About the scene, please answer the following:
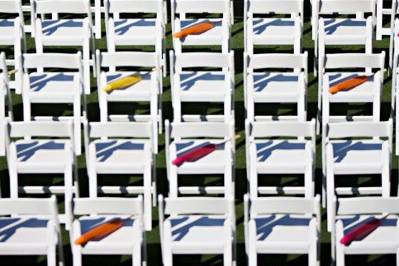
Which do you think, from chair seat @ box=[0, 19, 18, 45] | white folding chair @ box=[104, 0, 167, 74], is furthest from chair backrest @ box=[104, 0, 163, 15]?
chair seat @ box=[0, 19, 18, 45]

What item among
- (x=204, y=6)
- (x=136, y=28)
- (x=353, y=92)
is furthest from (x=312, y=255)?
(x=136, y=28)

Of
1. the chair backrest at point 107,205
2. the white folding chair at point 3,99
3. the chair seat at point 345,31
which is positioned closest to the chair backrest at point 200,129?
the chair backrest at point 107,205

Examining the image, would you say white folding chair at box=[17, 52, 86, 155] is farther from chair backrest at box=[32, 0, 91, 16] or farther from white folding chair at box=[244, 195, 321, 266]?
white folding chair at box=[244, 195, 321, 266]

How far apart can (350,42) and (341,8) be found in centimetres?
68

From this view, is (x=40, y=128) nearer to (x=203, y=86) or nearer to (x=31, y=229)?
(x=31, y=229)

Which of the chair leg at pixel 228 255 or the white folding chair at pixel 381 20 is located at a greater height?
the white folding chair at pixel 381 20

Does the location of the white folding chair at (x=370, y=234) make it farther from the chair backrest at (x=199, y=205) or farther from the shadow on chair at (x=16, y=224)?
the shadow on chair at (x=16, y=224)

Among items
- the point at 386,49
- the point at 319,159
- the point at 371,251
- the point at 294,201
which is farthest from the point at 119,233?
the point at 386,49

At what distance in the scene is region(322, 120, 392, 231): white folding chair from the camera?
1070 centimetres

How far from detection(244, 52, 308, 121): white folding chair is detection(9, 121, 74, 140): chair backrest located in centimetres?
233

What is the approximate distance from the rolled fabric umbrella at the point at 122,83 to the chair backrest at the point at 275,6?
7.57ft

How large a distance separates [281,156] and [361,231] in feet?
5.22

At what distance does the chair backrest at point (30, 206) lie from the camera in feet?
31.0

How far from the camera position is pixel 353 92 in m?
12.1
